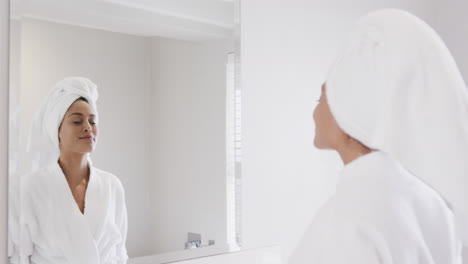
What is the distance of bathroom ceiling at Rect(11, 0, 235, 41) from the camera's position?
59.1 inches

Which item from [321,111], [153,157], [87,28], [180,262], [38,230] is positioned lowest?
[180,262]

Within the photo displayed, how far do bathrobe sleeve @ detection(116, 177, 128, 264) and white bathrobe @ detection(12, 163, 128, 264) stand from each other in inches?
0.4

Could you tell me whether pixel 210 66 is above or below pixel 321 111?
above

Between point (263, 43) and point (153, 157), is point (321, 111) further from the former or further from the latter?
point (263, 43)

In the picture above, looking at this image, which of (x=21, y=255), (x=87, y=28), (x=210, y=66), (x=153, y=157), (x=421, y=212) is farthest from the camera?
(x=210, y=66)

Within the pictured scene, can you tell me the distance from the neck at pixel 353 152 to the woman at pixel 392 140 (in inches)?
1.7

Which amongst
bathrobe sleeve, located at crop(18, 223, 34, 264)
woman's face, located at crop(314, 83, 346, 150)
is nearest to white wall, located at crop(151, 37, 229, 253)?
bathrobe sleeve, located at crop(18, 223, 34, 264)

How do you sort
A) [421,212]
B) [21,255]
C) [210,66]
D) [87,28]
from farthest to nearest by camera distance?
[210,66] → [87,28] → [21,255] → [421,212]

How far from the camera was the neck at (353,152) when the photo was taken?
3.87 feet

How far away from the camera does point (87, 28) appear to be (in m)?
1.58

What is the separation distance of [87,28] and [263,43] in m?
0.67

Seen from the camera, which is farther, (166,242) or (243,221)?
(243,221)

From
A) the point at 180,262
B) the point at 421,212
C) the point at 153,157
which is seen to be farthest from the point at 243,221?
the point at 421,212

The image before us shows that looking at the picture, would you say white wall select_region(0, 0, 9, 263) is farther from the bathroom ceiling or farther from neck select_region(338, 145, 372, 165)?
neck select_region(338, 145, 372, 165)
